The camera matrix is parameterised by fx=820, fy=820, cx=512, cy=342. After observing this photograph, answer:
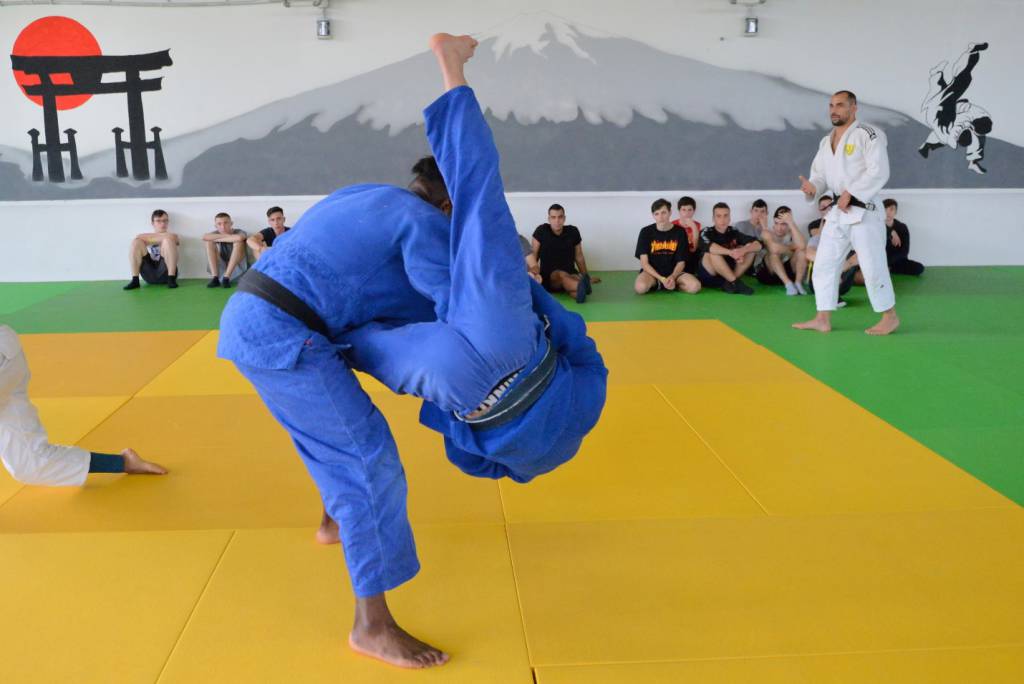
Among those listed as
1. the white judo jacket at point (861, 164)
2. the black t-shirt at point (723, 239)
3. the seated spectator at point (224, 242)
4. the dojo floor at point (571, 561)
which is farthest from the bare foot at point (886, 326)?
the seated spectator at point (224, 242)

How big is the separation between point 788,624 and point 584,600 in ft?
1.93

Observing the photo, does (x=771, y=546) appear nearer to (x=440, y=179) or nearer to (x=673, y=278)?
(x=440, y=179)

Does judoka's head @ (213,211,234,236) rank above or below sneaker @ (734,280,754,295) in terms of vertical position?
above

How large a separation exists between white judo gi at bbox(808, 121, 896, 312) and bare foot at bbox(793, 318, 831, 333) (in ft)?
0.40

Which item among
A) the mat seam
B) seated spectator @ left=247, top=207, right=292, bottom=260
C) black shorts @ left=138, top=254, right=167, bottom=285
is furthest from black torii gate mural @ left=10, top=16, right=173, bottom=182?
the mat seam

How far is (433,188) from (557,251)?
570 centimetres

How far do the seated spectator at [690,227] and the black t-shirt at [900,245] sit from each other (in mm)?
1899

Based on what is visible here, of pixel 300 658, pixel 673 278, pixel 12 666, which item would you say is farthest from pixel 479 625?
pixel 673 278

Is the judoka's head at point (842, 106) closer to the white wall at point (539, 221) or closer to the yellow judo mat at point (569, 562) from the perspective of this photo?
the yellow judo mat at point (569, 562)

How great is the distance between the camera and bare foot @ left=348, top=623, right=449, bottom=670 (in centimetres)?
218

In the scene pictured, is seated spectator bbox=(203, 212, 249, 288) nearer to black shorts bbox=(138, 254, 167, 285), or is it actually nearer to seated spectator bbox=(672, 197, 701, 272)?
black shorts bbox=(138, 254, 167, 285)

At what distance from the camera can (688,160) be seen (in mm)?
8227

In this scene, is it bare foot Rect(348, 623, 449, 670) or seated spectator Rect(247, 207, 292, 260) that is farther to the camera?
seated spectator Rect(247, 207, 292, 260)

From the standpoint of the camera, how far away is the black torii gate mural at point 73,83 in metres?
7.82
